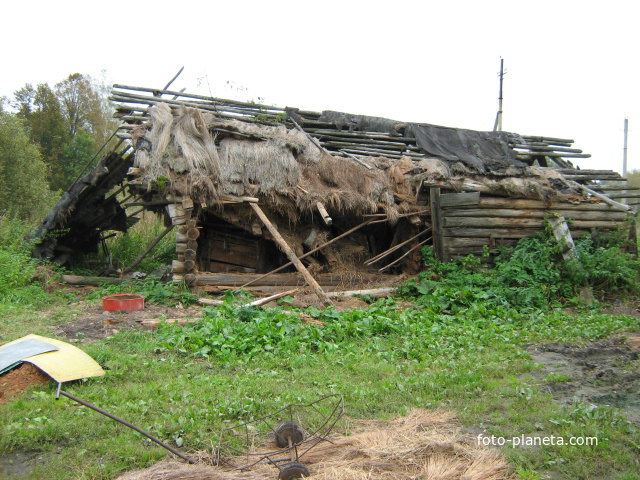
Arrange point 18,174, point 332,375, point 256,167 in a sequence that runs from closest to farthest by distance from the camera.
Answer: point 332,375, point 256,167, point 18,174

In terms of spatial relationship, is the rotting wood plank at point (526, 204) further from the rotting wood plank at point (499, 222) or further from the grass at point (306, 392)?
the grass at point (306, 392)

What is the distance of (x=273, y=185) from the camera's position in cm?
1141

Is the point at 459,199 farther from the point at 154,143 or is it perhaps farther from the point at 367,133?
the point at 154,143

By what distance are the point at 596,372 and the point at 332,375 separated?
297 centimetres

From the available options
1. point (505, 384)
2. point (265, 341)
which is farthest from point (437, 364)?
point (265, 341)

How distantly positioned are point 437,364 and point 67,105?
105ft

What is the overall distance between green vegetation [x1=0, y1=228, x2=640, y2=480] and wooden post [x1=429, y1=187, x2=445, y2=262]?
5.10 feet

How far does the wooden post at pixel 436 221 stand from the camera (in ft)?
40.6

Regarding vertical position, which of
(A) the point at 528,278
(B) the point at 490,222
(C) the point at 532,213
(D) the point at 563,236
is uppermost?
(C) the point at 532,213

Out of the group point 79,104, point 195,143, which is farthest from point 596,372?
point 79,104

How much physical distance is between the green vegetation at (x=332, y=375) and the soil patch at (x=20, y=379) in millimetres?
146

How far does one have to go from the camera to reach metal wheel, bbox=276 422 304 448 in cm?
416

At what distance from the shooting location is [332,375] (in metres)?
6.10

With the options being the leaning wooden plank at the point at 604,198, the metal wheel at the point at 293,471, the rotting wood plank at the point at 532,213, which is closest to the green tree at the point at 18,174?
the rotting wood plank at the point at 532,213
